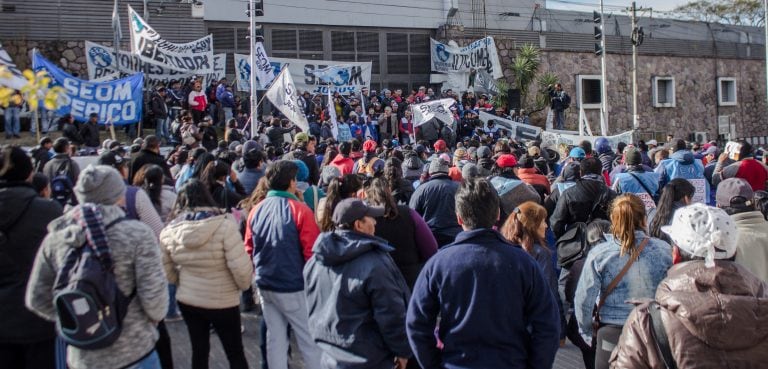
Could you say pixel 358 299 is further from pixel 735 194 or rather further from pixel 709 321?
pixel 735 194

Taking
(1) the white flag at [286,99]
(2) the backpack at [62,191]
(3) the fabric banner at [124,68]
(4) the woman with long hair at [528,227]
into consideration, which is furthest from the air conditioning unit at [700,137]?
(2) the backpack at [62,191]

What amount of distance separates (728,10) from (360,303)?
4652 cm

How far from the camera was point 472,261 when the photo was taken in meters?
3.56

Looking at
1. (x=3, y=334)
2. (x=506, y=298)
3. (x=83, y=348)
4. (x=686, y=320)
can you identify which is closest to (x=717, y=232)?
(x=686, y=320)

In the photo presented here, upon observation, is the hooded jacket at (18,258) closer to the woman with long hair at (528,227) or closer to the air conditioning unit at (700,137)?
the woman with long hair at (528,227)

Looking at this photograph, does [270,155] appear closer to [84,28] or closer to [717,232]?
[717,232]

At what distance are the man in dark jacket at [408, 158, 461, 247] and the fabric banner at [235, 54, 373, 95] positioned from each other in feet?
48.8

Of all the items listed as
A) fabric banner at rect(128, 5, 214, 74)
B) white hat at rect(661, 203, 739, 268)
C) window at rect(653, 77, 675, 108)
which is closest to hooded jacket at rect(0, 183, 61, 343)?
white hat at rect(661, 203, 739, 268)

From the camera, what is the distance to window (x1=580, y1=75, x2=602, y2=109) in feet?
101

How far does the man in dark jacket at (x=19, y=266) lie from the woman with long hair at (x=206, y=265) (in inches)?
33.8

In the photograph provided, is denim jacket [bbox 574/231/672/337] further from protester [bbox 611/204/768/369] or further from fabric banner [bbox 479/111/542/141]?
fabric banner [bbox 479/111/542/141]

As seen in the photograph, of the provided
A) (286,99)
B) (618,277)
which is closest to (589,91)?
(286,99)

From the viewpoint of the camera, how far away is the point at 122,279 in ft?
13.4

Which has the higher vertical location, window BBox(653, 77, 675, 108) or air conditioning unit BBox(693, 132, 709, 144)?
window BBox(653, 77, 675, 108)
